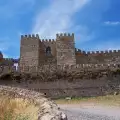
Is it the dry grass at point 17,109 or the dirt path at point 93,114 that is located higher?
the dry grass at point 17,109

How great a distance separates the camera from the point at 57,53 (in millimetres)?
43656

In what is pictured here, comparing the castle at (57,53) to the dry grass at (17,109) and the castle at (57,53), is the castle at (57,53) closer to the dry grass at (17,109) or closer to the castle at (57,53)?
the castle at (57,53)

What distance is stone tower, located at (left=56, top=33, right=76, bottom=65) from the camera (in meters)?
43.1

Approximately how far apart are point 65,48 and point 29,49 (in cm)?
494

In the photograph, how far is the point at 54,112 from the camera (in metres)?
6.01

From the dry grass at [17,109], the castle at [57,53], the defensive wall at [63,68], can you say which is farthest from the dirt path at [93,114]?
the castle at [57,53]

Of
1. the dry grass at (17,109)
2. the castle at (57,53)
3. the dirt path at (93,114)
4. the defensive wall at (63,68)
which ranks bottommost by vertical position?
the dirt path at (93,114)

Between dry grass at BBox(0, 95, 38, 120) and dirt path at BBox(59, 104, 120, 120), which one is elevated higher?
dry grass at BBox(0, 95, 38, 120)

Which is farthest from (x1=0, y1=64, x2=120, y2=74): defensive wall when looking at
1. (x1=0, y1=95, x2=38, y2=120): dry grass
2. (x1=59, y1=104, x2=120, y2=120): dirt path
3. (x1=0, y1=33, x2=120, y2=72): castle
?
(x1=0, y1=95, x2=38, y2=120): dry grass

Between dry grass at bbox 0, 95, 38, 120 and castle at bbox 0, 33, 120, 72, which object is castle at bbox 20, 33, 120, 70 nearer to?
castle at bbox 0, 33, 120, 72

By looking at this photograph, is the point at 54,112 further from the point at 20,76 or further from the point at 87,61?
the point at 87,61

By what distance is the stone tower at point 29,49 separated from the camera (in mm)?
43781

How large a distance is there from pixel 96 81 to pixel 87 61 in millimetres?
18802

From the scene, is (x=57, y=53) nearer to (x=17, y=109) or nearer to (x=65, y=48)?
(x=65, y=48)
